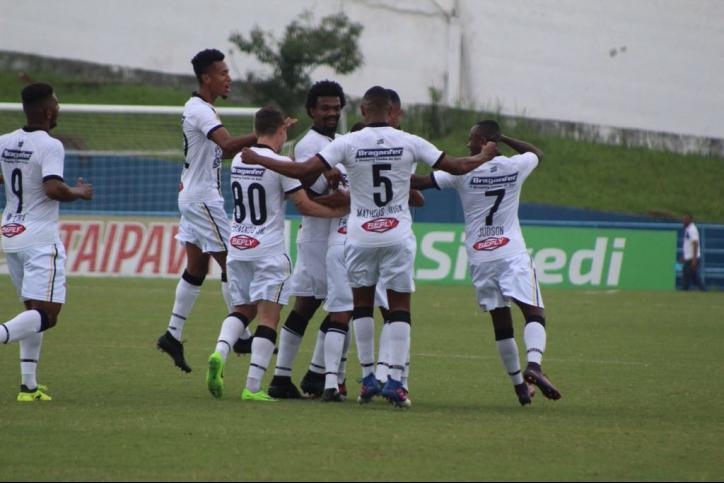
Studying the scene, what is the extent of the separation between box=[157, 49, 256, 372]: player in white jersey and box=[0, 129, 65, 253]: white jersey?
1.54 m

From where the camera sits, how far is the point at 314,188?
10.2 metres

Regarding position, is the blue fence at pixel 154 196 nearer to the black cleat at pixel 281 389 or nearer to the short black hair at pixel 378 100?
the black cleat at pixel 281 389

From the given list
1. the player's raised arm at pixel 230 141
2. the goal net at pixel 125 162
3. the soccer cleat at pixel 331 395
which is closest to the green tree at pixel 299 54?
the goal net at pixel 125 162

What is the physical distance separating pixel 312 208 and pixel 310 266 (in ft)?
1.83

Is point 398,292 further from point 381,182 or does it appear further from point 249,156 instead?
point 249,156

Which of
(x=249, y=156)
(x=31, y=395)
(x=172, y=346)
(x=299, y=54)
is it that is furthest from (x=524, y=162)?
(x=299, y=54)

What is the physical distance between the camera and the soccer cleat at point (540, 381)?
9320 mm

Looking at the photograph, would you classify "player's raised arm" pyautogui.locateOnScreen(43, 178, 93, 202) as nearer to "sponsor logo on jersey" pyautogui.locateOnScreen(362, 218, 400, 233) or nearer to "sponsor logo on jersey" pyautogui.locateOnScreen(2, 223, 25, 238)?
"sponsor logo on jersey" pyautogui.locateOnScreen(2, 223, 25, 238)

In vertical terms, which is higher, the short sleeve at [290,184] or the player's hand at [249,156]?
the player's hand at [249,156]

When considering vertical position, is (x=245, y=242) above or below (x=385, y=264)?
above

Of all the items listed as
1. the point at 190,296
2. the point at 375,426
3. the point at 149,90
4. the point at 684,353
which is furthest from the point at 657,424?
the point at 149,90

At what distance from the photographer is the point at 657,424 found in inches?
345

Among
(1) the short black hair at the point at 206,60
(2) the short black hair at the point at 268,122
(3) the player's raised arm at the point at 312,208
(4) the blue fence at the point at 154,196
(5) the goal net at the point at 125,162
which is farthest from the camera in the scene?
(5) the goal net at the point at 125,162

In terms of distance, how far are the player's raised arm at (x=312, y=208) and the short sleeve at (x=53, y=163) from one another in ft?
5.59
